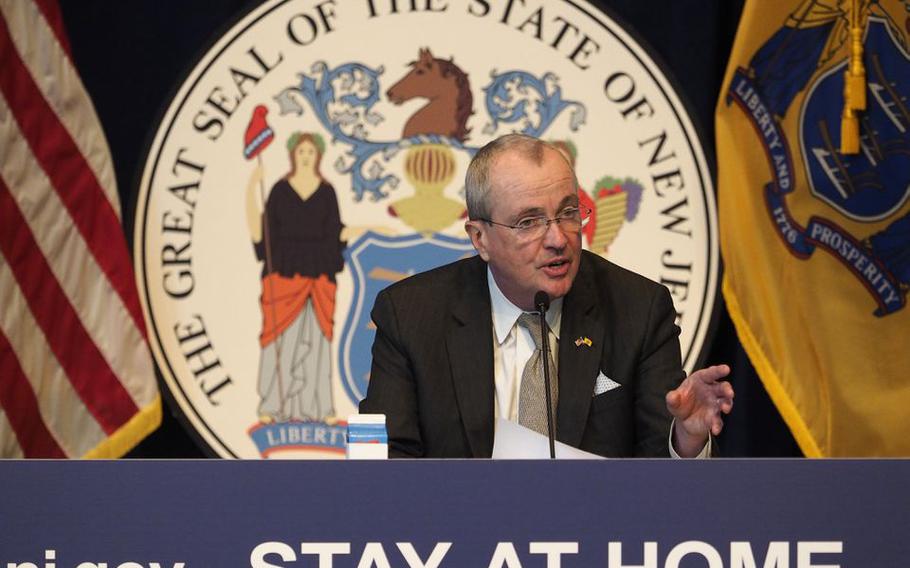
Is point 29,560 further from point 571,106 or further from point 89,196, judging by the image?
point 571,106

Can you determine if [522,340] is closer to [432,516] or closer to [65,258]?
[432,516]

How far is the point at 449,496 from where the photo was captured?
66.6 inches

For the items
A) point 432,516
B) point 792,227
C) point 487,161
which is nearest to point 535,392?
point 487,161

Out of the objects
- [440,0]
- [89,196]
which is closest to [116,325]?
[89,196]

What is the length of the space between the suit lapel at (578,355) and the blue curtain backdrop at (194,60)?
1236 millimetres

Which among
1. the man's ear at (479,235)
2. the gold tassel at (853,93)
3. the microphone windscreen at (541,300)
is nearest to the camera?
the microphone windscreen at (541,300)

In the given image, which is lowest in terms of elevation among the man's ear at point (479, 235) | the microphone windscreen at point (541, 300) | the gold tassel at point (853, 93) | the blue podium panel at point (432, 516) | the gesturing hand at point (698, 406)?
the blue podium panel at point (432, 516)

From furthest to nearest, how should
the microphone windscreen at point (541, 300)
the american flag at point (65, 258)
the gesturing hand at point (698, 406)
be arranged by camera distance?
1. the american flag at point (65, 258)
2. the microphone windscreen at point (541, 300)
3. the gesturing hand at point (698, 406)

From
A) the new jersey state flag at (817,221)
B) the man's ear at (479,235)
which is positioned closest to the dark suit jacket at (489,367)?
the man's ear at (479,235)

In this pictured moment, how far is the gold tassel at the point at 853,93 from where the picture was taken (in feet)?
11.9

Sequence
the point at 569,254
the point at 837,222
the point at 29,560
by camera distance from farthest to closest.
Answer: the point at 837,222, the point at 569,254, the point at 29,560

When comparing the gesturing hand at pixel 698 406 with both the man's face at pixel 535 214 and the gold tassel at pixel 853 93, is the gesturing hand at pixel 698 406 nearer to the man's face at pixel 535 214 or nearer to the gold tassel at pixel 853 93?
the man's face at pixel 535 214

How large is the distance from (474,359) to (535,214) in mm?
335

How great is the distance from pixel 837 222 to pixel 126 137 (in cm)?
216
